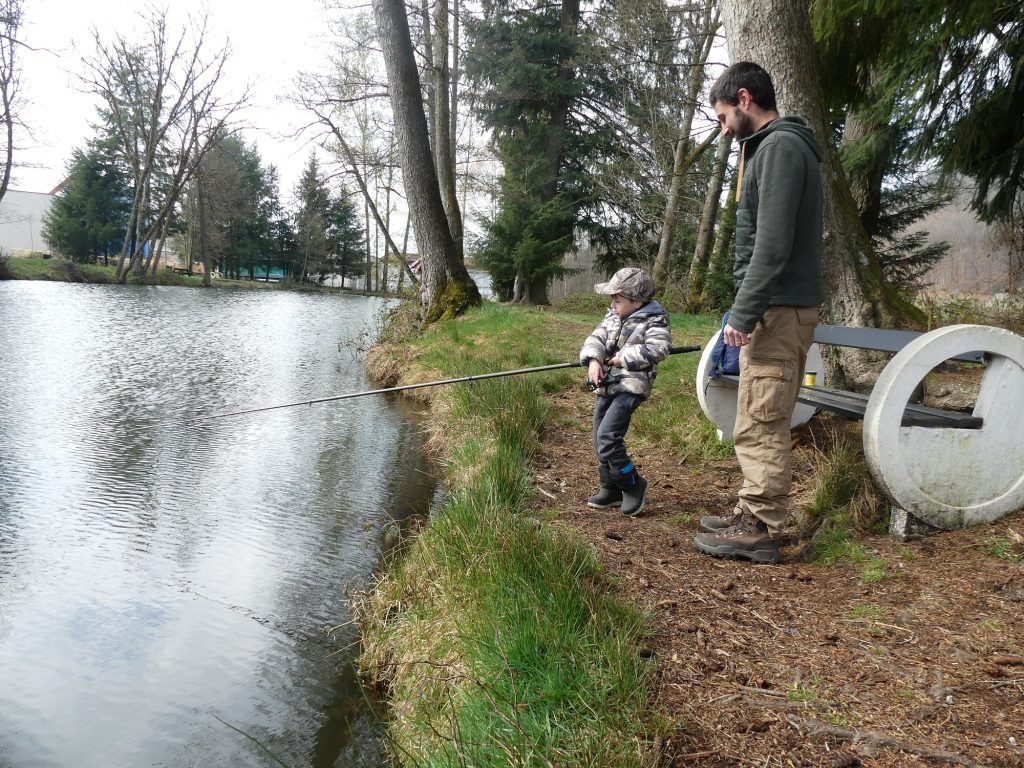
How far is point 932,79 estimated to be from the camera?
6941 mm

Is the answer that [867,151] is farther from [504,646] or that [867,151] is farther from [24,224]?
[24,224]

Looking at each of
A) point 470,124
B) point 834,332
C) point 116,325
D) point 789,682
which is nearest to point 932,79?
point 834,332

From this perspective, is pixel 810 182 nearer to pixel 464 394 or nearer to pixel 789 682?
pixel 789 682

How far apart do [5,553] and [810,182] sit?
4.59 m

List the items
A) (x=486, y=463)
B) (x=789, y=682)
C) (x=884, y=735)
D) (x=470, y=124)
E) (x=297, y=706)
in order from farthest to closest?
(x=470, y=124) < (x=486, y=463) < (x=297, y=706) < (x=789, y=682) < (x=884, y=735)

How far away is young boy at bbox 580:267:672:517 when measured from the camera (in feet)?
12.3

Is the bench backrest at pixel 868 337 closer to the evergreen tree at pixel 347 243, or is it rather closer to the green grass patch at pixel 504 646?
the green grass patch at pixel 504 646

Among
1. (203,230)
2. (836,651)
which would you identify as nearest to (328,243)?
(203,230)

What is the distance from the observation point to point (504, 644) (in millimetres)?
2164

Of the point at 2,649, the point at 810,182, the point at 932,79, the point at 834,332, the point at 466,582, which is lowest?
the point at 2,649

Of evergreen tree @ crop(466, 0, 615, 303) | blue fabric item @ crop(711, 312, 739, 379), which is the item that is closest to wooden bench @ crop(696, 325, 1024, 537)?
blue fabric item @ crop(711, 312, 739, 379)

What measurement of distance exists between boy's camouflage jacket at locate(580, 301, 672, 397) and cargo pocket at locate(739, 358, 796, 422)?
2.47 feet

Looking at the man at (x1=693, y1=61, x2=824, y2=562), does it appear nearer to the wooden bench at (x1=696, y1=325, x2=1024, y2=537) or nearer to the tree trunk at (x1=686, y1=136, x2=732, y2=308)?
the wooden bench at (x1=696, y1=325, x2=1024, y2=537)

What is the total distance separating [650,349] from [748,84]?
1395 mm
